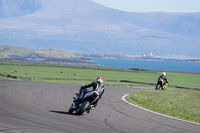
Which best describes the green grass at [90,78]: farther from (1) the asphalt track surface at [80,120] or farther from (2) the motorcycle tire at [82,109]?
(2) the motorcycle tire at [82,109]

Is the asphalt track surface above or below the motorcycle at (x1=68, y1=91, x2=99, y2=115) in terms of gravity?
below

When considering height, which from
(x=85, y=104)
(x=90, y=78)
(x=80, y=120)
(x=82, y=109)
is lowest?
(x=90, y=78)

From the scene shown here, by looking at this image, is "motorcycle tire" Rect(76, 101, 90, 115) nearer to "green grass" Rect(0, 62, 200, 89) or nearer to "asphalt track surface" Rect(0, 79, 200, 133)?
"asphalt track surface" Rect(0, 79, 200, 133)

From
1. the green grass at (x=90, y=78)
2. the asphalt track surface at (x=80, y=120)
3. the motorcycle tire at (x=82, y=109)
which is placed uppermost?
the motorcycle tire at (x=82, y=109)

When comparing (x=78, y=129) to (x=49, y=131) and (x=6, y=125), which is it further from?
(x=6, y=125)

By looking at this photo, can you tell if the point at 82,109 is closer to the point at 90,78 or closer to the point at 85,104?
the point at 85,104

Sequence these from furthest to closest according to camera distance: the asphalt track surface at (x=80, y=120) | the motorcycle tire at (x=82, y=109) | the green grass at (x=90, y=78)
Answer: the green grass at (x=90, y=78), the motorcycle tire at (x=82, y=109), the asphalt track surface at (x=80, y=120)

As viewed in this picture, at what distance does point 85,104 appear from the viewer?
17359mm

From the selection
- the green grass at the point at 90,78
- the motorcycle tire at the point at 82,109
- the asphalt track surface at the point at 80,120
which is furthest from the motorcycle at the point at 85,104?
the green grass at the point at 90,78

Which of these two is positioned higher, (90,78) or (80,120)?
(80,120)

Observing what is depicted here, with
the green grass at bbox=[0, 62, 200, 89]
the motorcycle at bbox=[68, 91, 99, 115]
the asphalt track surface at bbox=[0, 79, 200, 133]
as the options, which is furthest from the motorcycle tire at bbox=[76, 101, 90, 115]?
the green grass at bbox=[0, 62, 200, 89]

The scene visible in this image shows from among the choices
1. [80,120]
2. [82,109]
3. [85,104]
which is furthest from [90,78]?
[80,120]

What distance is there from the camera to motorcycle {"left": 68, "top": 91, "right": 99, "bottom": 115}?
1722cm

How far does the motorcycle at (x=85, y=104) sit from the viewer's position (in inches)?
678
